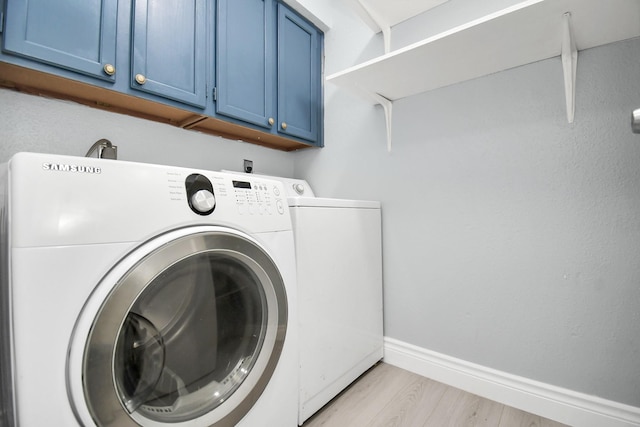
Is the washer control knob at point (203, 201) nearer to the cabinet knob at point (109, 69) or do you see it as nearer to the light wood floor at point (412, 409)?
the cabinet knob at point (109, 69)

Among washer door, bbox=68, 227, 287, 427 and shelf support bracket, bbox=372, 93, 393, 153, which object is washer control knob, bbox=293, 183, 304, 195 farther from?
washer door, bbox=68, 227, 287, 427

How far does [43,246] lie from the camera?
0.53 m

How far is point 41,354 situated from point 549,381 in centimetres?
168

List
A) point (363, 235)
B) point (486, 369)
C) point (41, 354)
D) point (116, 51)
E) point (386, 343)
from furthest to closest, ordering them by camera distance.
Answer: point (386, 343)
point (363, 235)
point (486, 369)
point (116, 51)
point (41, 354)

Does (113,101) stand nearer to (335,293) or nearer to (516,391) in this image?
(335,293)

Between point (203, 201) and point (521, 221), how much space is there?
51.6 inches

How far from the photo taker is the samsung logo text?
55 cm

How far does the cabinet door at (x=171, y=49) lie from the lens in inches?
44.1

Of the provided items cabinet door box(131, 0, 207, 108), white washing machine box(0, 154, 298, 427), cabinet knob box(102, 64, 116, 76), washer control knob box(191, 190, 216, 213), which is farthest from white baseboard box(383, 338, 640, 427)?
cabinet knob box(102, 64, 116, 76)

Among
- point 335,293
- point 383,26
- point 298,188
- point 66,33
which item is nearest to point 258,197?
point 335,293

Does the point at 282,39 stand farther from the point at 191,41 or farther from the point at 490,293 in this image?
the point at 490,293

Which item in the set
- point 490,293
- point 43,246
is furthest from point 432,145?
point 43,246

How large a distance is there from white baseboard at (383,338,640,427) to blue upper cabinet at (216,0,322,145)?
1.42 m

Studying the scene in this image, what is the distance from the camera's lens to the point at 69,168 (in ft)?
1.89
